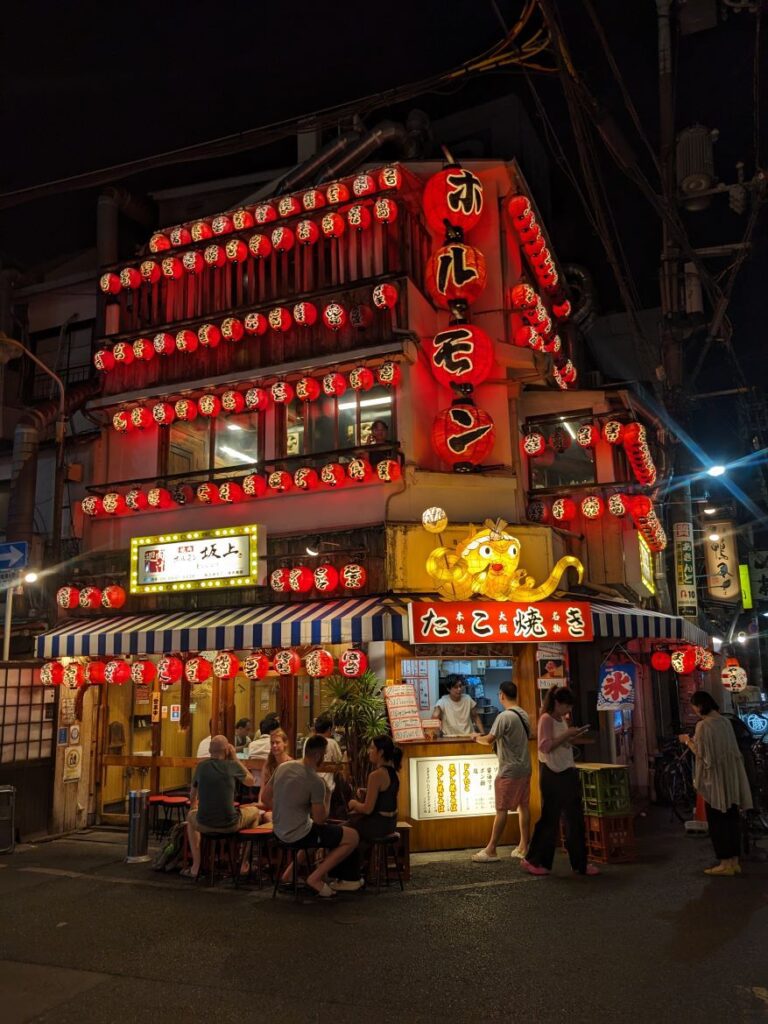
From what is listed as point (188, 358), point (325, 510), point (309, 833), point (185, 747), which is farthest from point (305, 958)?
point (188, 358)

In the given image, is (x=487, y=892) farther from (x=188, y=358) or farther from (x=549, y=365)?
(x=188, y=358)

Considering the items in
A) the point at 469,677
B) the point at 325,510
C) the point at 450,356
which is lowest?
the point at 469,677

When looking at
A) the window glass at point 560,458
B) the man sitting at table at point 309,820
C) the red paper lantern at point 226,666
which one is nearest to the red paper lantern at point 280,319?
the window glass at point 560,458

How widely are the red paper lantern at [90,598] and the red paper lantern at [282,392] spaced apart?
5166 millimetres

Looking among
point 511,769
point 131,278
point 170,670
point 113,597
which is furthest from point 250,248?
point 511,769

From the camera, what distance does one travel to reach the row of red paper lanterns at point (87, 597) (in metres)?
15.4

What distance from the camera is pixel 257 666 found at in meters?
13.4

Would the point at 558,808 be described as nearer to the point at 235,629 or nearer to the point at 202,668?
the point at 235,629

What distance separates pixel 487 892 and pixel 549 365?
918 centimetres


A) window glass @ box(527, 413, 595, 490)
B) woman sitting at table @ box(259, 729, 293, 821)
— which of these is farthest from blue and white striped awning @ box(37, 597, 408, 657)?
window glass @ box(527, 413, 595, 490)

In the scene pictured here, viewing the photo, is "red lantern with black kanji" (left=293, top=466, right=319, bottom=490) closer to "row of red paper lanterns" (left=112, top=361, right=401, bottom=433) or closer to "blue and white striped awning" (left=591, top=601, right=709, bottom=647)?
"row of red paper lanterns" (left=112, top=361, right=401, bottom=433)

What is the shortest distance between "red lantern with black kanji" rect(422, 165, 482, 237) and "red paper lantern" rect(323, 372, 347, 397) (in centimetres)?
361

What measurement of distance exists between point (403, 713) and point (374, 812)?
2.66 meters

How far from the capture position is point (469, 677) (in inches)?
642
